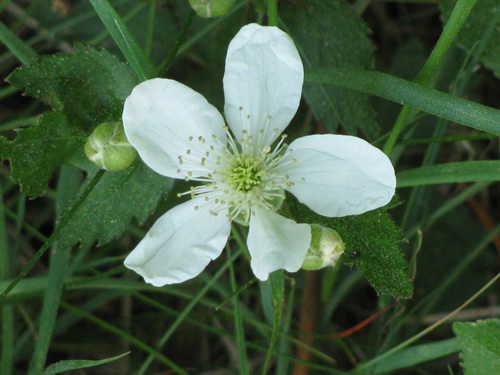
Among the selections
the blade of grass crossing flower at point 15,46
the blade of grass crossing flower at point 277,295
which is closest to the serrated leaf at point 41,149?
the blade of grass crossing flower at point 15,46

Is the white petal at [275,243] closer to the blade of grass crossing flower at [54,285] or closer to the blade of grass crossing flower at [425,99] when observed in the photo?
the blade of grass crossing flower at [425,99]

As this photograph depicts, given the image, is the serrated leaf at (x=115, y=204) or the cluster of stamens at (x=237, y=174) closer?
the cluster of stamens at (x=237, y=174)

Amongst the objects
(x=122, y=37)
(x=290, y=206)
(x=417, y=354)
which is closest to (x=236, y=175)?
(x=290, y=206)

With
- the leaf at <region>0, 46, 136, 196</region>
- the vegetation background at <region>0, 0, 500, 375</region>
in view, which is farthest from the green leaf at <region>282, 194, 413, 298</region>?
the leaf at <region>0, 46, 136, 196</region>

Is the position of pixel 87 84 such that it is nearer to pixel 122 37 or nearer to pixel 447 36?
pixel 122 37

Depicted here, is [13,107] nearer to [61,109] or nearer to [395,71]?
[61,109]

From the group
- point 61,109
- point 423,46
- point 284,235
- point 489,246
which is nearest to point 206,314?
point 284,235
